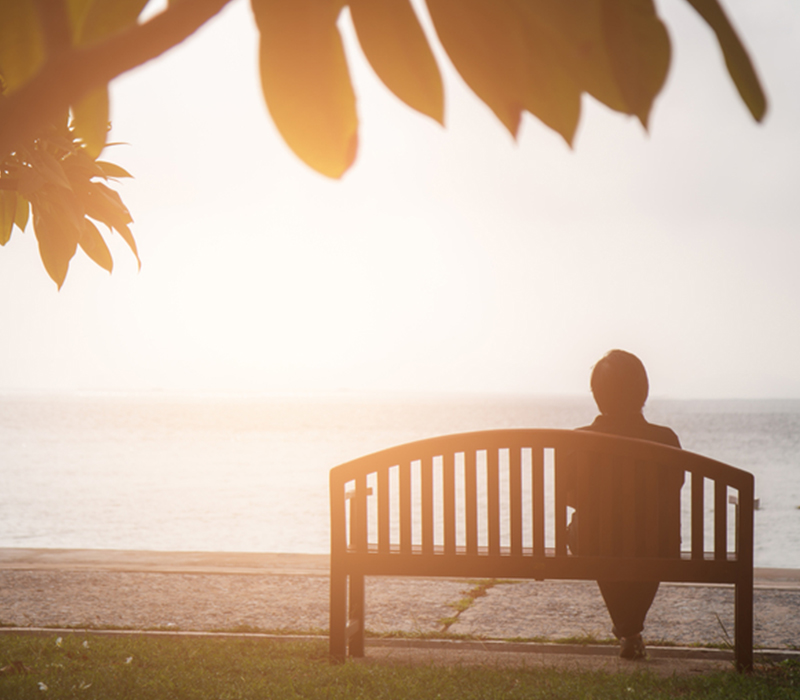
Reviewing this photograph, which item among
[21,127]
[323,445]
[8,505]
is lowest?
[323,445]

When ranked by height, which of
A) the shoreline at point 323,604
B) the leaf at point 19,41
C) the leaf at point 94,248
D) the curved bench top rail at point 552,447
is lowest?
the shoreline at point 323,604

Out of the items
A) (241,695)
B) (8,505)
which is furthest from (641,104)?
(8,505)

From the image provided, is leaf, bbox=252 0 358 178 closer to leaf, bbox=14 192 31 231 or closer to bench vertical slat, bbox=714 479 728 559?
leaf, bbox=14 192 31 231

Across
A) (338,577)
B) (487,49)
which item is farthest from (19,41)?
(338,577)

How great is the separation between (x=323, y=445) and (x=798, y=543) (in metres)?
41.5

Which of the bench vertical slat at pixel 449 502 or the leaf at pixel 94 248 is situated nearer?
the leaf at pixel 94 248

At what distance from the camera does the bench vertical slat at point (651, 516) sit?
4008 mm

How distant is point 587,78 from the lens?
2.79 ft

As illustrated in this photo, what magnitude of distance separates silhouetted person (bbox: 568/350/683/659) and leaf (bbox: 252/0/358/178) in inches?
149

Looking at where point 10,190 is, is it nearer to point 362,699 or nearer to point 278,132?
point 278,132

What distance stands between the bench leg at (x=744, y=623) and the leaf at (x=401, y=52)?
3.78m

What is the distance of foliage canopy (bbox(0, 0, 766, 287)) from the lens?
28.9 inches

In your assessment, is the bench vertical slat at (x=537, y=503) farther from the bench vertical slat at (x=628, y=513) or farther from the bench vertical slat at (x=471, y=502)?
the bench vertical slat at (x=628, y=513)

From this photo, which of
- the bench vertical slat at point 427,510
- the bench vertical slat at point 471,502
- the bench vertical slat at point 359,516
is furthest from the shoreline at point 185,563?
the bench vertical slat at point 471,502
